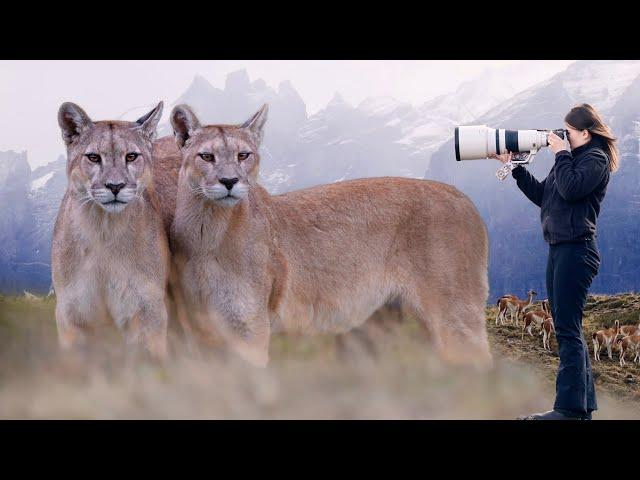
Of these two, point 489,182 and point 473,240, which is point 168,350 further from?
point 489,182

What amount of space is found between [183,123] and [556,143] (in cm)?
347

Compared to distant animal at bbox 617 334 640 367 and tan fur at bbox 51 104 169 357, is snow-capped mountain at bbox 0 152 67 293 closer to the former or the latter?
tan fur at bbox 51 104 169 357

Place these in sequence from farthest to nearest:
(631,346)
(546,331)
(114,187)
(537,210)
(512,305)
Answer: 1. (512,305)
2. (546,331)
3. (537,210)
4. (631,346)
5. (114,187)

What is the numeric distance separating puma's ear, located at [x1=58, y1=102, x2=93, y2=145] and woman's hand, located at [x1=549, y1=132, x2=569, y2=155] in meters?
4.21

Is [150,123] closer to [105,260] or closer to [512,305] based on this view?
[105,260]

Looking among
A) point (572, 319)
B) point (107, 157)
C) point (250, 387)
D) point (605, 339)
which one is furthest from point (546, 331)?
point (107, 157)

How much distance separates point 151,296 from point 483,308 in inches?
143

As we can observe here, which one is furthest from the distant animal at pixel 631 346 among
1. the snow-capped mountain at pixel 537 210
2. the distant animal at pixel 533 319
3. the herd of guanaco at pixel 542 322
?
the distant animal at pixel 533 319

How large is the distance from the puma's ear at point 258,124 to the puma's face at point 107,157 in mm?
872

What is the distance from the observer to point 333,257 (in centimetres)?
1021

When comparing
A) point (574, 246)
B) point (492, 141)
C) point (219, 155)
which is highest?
point (492, 141)

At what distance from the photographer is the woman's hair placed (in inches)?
340

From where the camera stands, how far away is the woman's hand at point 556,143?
340 inches

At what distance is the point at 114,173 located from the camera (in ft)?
27.2
